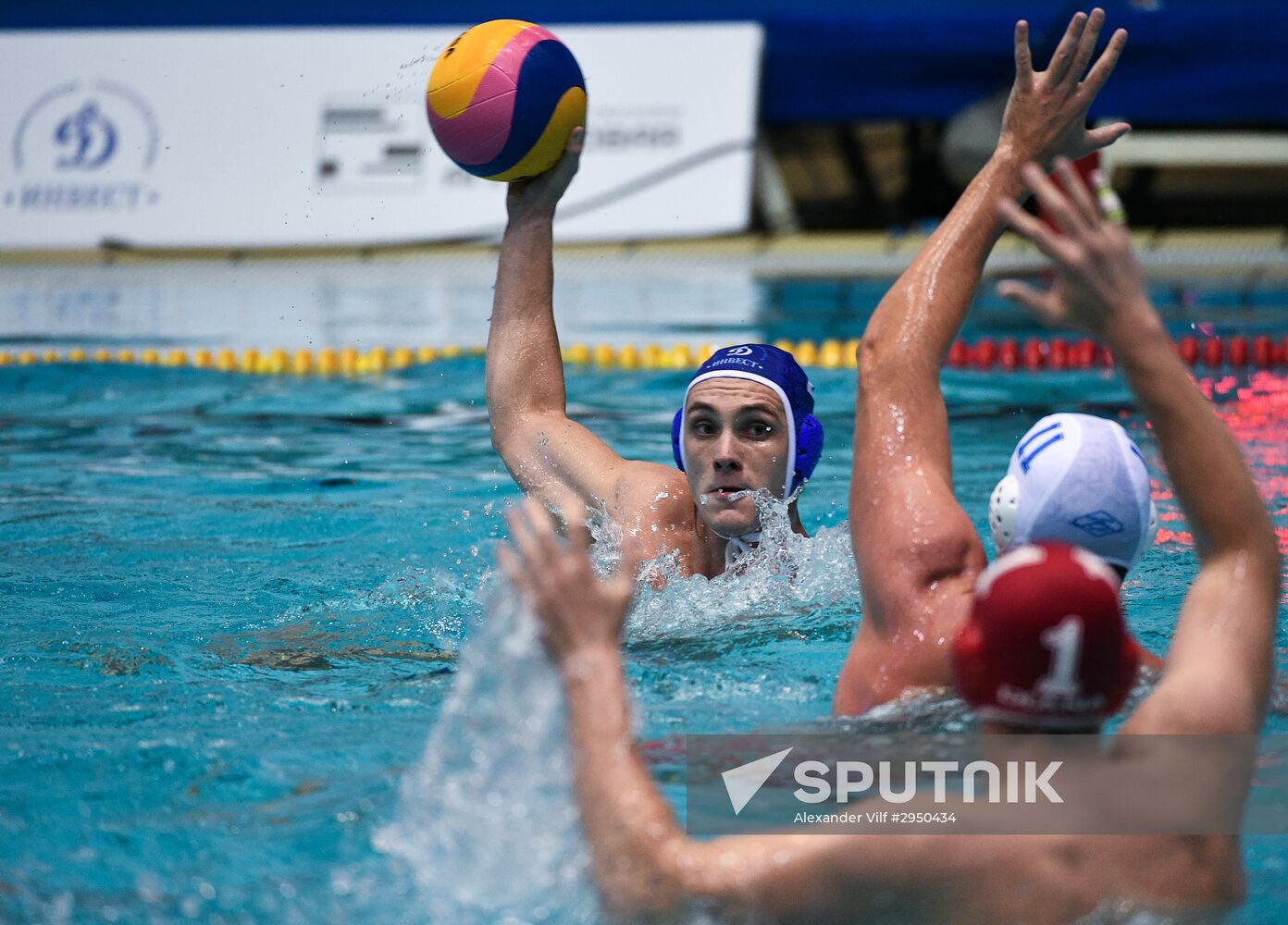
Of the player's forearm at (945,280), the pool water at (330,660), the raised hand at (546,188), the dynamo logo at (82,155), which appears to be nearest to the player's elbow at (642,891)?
the pool water at (330,660)

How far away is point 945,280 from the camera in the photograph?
2285 millimetres

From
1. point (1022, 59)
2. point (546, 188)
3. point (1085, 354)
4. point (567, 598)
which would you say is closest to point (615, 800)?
point (567, 598)

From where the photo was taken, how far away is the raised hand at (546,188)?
10.4 feet

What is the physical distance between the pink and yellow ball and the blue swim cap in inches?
22.5

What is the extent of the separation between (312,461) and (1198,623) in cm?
408

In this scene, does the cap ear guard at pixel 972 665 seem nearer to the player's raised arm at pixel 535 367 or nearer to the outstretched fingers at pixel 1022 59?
Answer: the outstretched fingers at pixel 1022 59

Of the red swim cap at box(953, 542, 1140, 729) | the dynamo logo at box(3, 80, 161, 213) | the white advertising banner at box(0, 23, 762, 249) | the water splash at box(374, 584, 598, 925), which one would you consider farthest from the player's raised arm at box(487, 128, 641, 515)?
the dynamo logo at box(3, 80, 161, 213)

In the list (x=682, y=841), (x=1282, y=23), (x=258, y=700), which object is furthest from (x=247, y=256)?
(x=682, y=841)

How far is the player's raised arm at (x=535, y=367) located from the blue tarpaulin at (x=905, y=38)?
694cm

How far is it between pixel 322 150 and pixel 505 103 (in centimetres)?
705

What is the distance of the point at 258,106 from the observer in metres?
9.95

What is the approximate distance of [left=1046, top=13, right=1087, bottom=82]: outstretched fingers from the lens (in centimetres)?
229

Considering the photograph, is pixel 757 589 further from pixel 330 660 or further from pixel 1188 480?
pixel 1188 480

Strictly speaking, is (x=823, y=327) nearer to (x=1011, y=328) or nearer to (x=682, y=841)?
(x=1011, y=328)
